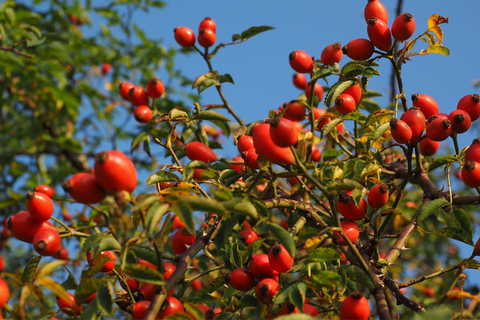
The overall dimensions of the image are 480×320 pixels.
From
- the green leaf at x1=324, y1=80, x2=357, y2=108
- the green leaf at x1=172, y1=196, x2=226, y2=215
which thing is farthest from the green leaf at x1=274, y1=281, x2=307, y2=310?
the green leaf at x1=324, y1=80, x2=357, y2=108

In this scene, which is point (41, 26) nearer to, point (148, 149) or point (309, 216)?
point (148, 149)

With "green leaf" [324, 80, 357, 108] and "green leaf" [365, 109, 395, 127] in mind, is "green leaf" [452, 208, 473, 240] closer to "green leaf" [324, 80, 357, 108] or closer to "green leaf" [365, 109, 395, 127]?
"green leaf" [365, 109, 395, 127]

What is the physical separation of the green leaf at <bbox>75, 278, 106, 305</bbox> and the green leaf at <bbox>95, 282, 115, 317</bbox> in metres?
0.02

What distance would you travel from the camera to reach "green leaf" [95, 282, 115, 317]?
52.9 inches

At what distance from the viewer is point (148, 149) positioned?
3164 millimetres

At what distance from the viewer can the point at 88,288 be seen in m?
1.43

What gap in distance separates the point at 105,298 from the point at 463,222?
1.48m

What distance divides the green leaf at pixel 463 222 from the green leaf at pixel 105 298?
1435 millimetres

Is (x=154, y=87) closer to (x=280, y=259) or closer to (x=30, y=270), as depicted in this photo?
(x=30, y=270)

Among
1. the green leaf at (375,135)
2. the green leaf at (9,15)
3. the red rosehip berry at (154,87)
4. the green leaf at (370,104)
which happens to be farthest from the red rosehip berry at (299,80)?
the green leaf at (9,15)

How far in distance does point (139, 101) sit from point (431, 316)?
270cm

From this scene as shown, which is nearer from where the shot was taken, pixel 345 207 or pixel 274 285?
pixel 274 285

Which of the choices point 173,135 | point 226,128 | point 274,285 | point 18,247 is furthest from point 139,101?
point 18,247

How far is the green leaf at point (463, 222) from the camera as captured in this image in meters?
1.86
